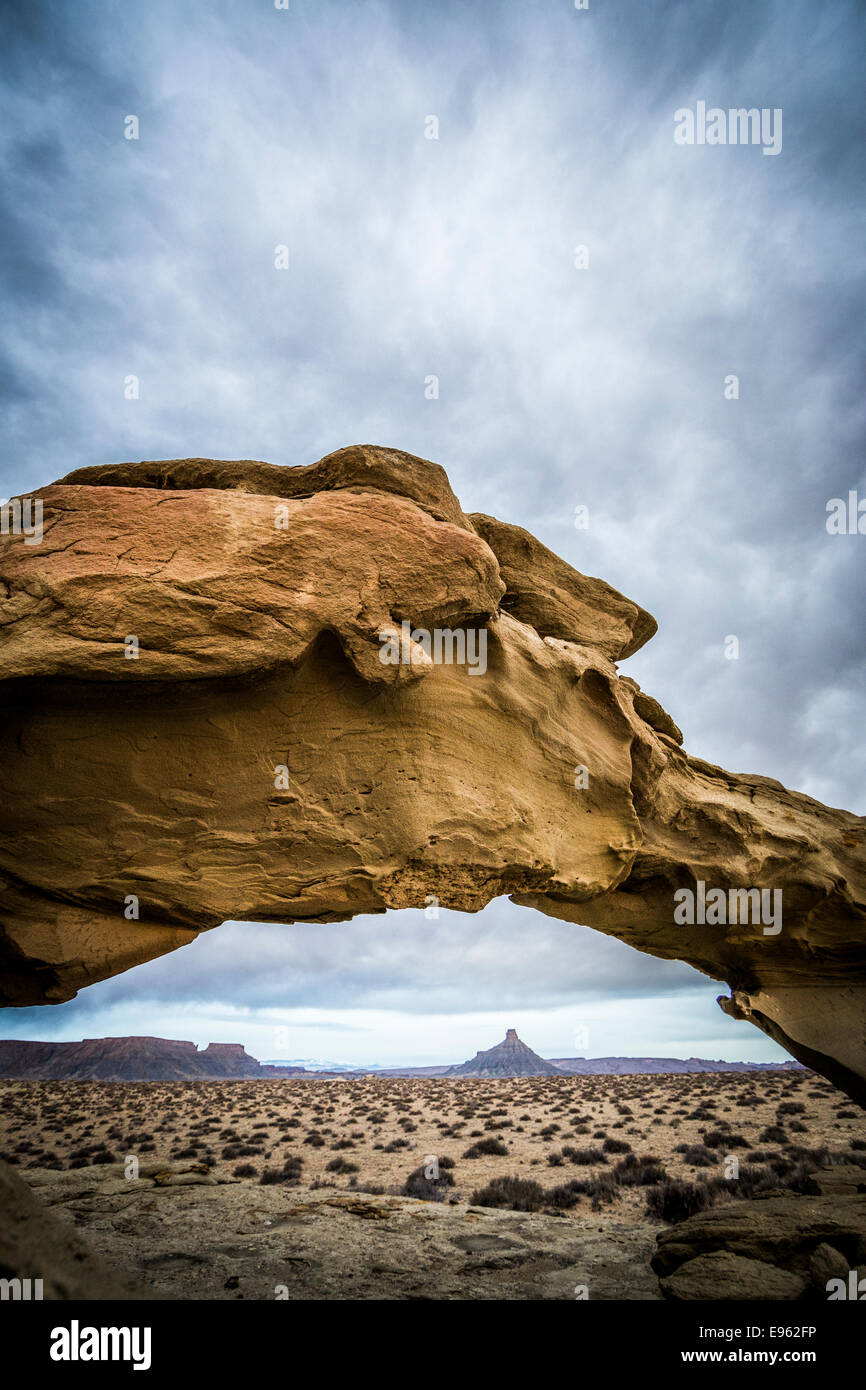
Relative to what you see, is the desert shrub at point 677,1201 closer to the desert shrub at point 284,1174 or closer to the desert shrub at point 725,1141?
the desert shrub at point 725,1141

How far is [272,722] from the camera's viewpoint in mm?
7531

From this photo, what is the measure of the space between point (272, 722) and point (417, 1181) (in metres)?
15.3

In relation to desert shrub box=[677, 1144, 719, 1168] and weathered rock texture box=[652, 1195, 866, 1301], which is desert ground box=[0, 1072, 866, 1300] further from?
weathered rock texture box=[652, 1195, 866, 1301]

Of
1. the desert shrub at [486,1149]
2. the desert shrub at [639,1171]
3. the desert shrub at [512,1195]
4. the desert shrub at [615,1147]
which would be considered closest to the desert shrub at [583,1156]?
the desert shrub at [615,1147]

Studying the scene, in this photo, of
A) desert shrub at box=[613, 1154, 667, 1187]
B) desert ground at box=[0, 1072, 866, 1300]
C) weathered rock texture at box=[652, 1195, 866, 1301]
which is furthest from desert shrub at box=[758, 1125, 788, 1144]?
weathered rock texture at box=[652, 1195, 866, 1301]

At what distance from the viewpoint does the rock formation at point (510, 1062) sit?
132 meters

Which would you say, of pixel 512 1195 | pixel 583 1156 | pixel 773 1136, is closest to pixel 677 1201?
pixel 512 1195

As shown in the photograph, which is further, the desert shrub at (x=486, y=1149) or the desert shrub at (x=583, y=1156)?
the desert shrub at (x=486, y=1149)

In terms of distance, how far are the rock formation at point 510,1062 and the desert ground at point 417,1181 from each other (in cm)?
11316
